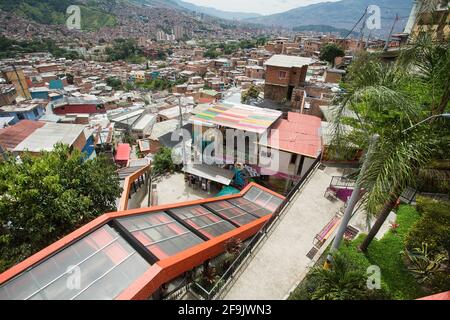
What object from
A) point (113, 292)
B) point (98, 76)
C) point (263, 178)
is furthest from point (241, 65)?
point (113, 292)

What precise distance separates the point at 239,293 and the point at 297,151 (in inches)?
402

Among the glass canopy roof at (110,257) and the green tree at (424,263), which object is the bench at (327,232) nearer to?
the green tree at (424,263)

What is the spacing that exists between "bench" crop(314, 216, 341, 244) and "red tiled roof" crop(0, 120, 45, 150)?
85.2 feet

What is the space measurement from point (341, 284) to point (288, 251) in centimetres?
327

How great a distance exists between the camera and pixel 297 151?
1502cm

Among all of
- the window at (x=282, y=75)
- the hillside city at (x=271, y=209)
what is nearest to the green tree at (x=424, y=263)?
the hillside city at (x=271, y=209)

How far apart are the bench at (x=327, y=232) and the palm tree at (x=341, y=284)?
10.5 feet

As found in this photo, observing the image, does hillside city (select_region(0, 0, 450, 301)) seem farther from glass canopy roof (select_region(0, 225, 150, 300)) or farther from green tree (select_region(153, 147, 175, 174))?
green tree (select_region(153, 147, 175, 174))

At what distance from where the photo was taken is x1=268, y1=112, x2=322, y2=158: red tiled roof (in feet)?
49.8

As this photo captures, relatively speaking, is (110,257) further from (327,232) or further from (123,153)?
(123,153)

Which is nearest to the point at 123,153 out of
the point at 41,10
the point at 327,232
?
the point at 327,232

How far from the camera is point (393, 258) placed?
7711mm

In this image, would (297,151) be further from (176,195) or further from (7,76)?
(7,76)

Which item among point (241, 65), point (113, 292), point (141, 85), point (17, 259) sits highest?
point (113, 292)
